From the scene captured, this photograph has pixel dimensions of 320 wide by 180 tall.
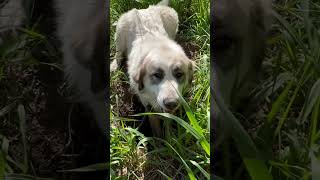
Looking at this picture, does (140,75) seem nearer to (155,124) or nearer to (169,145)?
(155,124)

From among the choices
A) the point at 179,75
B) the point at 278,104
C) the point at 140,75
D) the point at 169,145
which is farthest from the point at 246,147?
the point at 140,75

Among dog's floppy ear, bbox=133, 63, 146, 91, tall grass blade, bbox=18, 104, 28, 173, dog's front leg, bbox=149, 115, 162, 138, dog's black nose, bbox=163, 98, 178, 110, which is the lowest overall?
dog's front leg, bbox=149, 115, 162, 138

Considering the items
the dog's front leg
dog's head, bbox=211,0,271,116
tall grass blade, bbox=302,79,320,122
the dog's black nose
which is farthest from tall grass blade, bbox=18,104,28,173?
the dog's front leg

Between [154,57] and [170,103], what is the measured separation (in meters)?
0.33

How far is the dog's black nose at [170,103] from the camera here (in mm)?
2131

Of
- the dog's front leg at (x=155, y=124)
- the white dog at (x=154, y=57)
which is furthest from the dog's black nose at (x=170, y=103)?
the dog's front leg at (x=155, y=124)

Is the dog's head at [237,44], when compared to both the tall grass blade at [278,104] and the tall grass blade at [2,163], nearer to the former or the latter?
the tall grass blade at [278,104]

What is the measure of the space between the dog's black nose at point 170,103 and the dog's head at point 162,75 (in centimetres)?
2

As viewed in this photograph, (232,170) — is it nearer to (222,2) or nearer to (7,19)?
(222,2)

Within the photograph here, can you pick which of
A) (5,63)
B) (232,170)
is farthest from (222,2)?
(5,63)

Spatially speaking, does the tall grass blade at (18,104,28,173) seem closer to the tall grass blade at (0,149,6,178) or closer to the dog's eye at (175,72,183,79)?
the tall grass blade at (0,149,6,178)

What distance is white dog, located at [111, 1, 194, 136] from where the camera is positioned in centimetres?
228

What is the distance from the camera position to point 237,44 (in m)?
0.87

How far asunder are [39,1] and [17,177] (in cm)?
34
